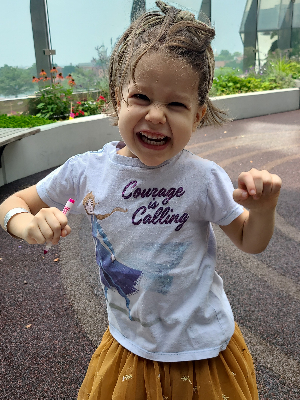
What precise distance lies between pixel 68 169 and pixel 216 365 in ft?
2.11

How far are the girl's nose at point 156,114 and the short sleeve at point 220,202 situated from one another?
0.21m

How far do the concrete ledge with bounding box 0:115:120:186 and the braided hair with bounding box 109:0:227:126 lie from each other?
12.3ft

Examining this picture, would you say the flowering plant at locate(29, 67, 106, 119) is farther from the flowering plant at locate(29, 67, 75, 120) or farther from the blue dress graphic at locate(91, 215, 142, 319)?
the blue dress graphic at locate(91, 215, 142, 319)

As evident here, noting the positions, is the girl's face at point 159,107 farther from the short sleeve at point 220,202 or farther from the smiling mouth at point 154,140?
the short sleeve at point 220,202

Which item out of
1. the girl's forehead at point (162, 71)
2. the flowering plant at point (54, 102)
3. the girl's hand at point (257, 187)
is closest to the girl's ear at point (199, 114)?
the girl's forehead at point (162, 71)

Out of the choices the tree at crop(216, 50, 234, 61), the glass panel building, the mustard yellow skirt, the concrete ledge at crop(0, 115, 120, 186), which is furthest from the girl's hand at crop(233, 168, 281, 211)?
the glass panel building

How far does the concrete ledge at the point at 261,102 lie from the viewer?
→ 28.5 ft

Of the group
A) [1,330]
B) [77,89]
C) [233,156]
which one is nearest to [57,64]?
[77,89]

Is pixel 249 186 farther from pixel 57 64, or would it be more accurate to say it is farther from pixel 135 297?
pixel 57 64

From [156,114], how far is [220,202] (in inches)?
10.7

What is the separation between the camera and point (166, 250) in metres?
1.00

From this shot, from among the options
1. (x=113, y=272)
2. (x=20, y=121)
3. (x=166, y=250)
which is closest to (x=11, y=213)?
(x=113, y=272)

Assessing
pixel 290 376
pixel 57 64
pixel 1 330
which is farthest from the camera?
pixel 57 64

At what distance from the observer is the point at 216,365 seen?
1.04 m
